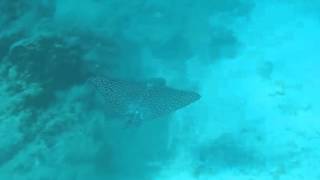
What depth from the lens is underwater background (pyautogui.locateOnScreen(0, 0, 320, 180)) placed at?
6.61 metres

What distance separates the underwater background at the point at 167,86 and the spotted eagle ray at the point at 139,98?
0.15 feet

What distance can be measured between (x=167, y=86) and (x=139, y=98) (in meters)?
0.55

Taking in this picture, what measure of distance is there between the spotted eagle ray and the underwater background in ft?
0.15

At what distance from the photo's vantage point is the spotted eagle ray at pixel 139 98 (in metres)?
6.94

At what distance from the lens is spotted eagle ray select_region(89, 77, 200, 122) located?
6.94 meters

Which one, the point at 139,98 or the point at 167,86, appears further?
the point at 167,86

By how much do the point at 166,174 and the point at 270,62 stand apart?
259 centimetres

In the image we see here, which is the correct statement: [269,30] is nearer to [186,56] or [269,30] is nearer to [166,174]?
[186,56]

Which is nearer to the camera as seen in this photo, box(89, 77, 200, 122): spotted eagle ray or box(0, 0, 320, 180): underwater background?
box(0, 0, 320, 180): underwater background

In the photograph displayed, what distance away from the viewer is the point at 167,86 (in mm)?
7332

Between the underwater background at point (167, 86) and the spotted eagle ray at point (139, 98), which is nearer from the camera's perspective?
the underwater background at point (167, 86)

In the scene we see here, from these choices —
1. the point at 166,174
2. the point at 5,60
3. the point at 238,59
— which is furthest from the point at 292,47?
the point at 5,60

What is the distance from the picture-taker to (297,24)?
25.3 feet

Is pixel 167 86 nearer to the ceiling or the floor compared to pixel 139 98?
nearer to the ceiling
